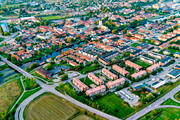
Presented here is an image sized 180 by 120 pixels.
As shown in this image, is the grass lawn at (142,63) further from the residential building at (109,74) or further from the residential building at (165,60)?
the residential building at (109,74)

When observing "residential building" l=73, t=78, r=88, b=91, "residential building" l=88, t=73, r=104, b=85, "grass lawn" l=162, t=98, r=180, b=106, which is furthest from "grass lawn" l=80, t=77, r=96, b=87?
"grass lawn" l=162, t=98, r=180, b=106

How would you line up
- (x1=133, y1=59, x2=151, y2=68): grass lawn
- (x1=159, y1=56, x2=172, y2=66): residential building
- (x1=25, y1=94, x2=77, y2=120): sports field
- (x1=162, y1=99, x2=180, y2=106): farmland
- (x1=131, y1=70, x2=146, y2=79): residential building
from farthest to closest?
(x1=133, y1=59, x2=151, y2=68): grass lawn, (x1=159, y1=56, x2=172, y2=66): residential building, (x1=131, y1=70, x2=146, y2=79): residential building, (x1=162, y1=99, x2=180, y2=106): farmland, (x1=25, y1=94, x2=77, y2=120): sports field

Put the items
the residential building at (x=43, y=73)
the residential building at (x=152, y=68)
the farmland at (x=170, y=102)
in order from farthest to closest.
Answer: the residential building at (x=43, y=73) → the residential building at (x=152, y=68) → the farmland at (x=170, y=102)

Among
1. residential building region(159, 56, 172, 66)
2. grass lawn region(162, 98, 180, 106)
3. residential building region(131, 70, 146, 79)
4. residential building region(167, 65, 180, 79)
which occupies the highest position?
residential building region(159, 56, 172, 66)

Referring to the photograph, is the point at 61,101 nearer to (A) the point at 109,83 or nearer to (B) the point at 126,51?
(A) the point at 109,83

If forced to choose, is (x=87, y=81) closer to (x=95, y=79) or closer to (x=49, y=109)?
(x=95, y=79)

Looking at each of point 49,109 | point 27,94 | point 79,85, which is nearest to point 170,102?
point 79,85

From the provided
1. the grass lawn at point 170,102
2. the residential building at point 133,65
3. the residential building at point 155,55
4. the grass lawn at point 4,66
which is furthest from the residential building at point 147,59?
the grass lawn at point 4,66

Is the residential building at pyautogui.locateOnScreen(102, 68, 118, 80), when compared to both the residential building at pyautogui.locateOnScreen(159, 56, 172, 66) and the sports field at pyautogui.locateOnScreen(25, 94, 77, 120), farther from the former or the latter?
the residential building at pyautogui.locateOnScreen(159, 56, 172, 66)

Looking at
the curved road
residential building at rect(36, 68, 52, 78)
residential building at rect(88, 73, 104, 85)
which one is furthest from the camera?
residential building at rect(36, 68, 52, 78)
